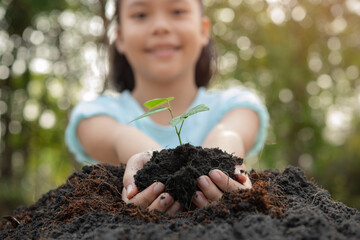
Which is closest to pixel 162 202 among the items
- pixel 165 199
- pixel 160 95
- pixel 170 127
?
pixel 165 199

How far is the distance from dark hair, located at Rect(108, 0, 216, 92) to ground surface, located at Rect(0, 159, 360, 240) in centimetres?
173

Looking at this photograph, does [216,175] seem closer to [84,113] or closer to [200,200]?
[200,200]

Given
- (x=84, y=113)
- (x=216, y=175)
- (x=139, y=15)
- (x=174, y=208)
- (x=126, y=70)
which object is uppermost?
(x=139, y=15)

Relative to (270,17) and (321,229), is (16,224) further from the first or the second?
(270,17)

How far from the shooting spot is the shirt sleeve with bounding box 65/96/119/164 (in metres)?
2.44

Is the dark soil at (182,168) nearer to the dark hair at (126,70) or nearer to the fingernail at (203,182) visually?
the fingernail at (203,182)

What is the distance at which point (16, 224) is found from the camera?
1.44 meters

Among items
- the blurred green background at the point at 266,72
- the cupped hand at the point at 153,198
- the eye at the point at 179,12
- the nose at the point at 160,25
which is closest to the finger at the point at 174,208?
the cupped hand at the point at 153,198

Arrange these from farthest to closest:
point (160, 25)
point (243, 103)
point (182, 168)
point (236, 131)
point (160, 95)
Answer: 1. point (160, 95)
2. point (243, 103)
3. point (160, 25)
4. point (236, 131)
5. point (182, 168)

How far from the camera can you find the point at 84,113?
2.42m

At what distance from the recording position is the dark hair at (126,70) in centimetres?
316

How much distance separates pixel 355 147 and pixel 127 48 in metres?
3.58

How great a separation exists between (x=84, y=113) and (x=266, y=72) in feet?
12.0

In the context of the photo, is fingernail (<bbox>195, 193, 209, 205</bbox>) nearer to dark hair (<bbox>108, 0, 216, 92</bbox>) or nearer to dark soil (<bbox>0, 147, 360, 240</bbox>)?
dark soil (<bbox>0, 147, 360, 240</bbox>)
